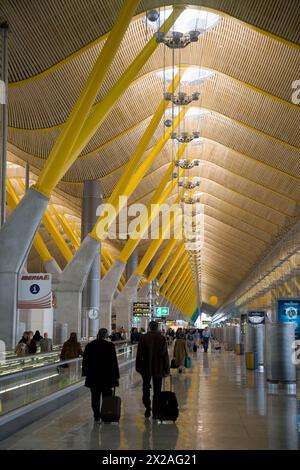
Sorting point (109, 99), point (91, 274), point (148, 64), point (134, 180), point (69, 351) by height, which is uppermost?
point (148, 64)

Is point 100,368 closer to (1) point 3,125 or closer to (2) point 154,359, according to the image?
(2) point 154,359

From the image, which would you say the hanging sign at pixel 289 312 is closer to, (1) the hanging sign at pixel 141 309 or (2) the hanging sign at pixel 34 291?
(2) the hanging sign at pixel 34 291

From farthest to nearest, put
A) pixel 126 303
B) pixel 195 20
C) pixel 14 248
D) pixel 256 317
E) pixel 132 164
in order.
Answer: pixel 126 303 → pixel 132 164 → pixel 256 317 → pixel 195 20 → pixel 14 248

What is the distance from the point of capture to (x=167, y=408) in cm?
934

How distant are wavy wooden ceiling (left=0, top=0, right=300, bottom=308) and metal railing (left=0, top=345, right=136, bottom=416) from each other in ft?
33.3

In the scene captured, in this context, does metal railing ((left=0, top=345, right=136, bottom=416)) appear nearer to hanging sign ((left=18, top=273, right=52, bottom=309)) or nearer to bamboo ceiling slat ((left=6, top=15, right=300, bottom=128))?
hanging sign ((left=18, top=273, right=52, bottom=309))

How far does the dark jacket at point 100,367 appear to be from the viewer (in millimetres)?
9375

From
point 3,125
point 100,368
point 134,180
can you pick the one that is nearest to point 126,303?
point 134,180

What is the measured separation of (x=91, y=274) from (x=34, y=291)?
19.5m

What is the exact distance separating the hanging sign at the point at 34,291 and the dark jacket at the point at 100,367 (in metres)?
5.11

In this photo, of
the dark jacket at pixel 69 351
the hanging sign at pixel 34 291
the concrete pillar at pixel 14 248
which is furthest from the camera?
the concrete pillar at pixel 14 248

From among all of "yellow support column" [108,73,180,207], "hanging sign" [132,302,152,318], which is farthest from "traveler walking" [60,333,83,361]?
"hanging sign" [132,302,152,318]

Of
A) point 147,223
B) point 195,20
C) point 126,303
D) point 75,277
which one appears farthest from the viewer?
point 126,303

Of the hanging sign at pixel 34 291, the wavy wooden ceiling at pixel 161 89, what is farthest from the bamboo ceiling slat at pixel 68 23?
the hanging sign at pixel 34 291
